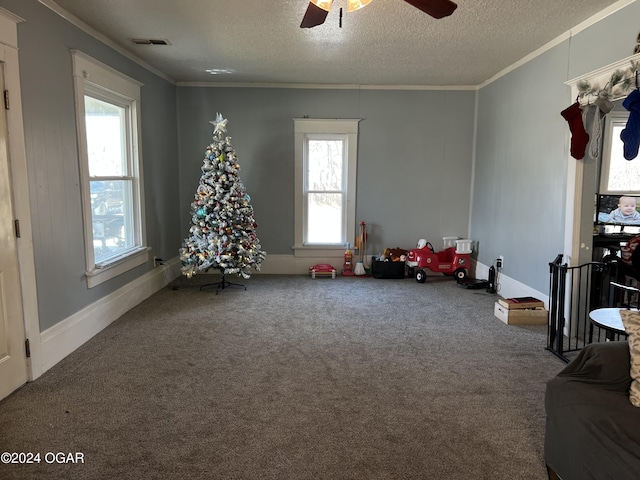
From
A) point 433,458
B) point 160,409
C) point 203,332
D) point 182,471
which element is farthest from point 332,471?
point 203,332

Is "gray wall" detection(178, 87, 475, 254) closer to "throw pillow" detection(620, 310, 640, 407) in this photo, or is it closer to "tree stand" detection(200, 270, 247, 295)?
"tree stand" detection(200, 270, 247, 295)

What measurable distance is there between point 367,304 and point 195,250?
2.09 m

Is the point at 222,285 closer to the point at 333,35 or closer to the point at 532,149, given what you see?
the point at 333,35

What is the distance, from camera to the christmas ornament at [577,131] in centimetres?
366

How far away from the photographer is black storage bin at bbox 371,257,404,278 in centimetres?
614

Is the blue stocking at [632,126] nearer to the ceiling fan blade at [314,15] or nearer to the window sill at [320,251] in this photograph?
the ceiling fan blade at [314,15]

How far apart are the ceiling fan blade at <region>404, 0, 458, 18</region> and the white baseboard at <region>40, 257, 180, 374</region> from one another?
3270 mm

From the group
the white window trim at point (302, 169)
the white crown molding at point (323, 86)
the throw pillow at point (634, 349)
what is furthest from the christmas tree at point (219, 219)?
the throw pillow at point (634, 349)

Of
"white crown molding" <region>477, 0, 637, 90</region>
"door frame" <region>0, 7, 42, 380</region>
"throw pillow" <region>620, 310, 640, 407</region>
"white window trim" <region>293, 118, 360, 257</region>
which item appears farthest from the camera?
"white window trim" <region>293, 118, 360, 257</region>

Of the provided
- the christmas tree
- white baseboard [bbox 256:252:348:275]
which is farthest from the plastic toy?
the christmas tree

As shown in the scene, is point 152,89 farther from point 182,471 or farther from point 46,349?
point 182,471

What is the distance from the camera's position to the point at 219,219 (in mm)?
5203

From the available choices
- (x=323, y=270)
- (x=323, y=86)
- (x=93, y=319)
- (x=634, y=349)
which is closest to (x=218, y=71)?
(x=323, y=86)

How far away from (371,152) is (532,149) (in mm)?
2300
